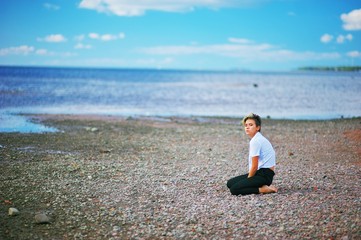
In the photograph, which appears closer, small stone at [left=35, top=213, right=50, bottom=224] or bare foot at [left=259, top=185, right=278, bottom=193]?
small stone at [left=35, top=213, right=50, bottom=224]

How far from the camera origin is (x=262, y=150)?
9.85m

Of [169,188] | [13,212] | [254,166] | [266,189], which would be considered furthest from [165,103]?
[13,212]

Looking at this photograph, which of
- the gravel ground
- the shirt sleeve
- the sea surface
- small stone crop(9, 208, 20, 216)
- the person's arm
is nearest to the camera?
the gravel ground

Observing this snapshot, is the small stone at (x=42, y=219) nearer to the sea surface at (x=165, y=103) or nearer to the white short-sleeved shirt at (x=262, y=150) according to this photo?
the white short-sleeved shirt at (x=262, y=150)

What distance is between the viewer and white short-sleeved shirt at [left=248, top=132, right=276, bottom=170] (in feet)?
31.9

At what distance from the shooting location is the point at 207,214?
8719 mm

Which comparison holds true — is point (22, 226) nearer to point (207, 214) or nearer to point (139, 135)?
point (207, 214)

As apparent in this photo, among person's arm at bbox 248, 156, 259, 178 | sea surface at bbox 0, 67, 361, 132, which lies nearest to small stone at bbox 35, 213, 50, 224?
person's arm at bbox 248, 156, 259, 178

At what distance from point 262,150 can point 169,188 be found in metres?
2.99

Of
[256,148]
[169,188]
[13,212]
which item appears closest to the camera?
[13,212]

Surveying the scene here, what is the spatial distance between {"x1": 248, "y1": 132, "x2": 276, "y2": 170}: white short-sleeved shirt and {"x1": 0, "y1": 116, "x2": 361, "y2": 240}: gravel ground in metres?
0.93

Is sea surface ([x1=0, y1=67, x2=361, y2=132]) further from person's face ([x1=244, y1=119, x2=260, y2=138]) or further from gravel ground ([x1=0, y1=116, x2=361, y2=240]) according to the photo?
person's face ([x1=244, y1=119, x2=260, y2=138])

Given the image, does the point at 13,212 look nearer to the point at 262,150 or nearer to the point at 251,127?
the point at 251,127

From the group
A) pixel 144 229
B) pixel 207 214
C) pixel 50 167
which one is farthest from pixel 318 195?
pixel 50 167
